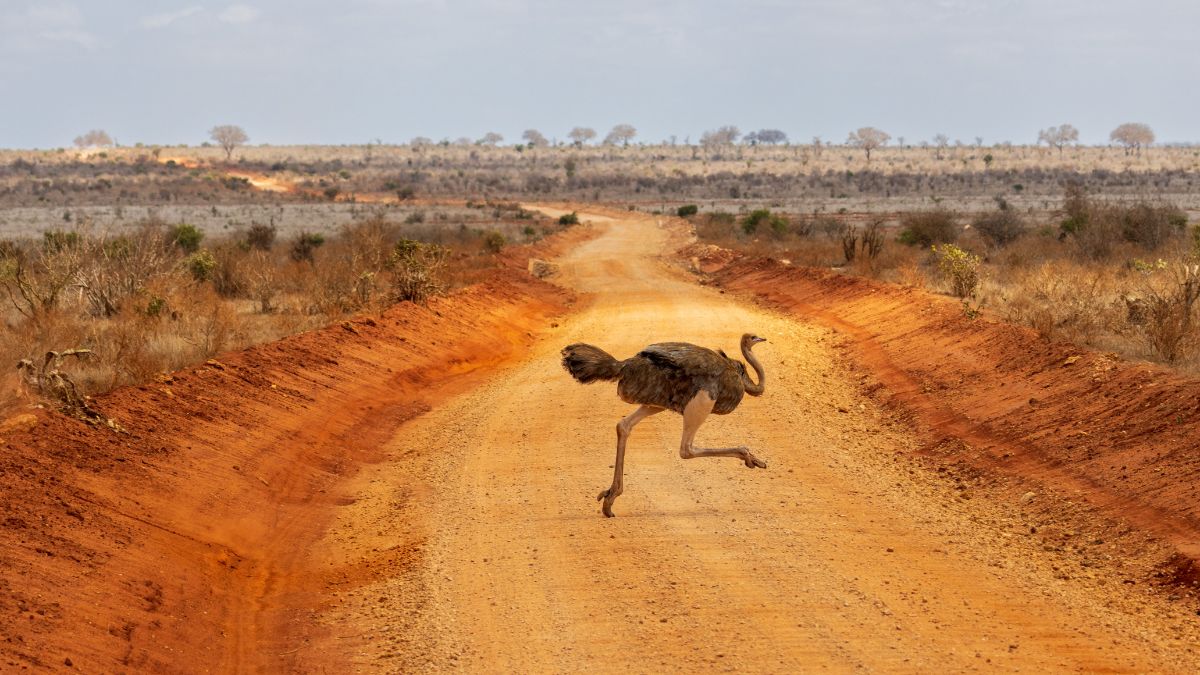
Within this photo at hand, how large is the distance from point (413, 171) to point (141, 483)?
10439 cm

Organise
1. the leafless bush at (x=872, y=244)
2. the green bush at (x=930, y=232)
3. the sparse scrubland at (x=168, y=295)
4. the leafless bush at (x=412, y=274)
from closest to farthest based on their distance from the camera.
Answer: the sparse scrubland at (x=168, y=295), the leafless bush at (x=412, y=274), the leafless bush at (x=872, y=244), the green bush at (x=930, y=232)

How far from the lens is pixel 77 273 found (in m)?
19.5

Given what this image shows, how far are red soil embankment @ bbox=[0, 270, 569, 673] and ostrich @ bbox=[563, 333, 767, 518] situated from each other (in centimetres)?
258

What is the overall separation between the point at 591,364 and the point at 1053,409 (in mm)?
5162

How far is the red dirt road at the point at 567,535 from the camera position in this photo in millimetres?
7039

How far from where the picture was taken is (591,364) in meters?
9.78

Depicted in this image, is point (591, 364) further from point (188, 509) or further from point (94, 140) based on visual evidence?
point (94, 140)

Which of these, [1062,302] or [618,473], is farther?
[1062,302]

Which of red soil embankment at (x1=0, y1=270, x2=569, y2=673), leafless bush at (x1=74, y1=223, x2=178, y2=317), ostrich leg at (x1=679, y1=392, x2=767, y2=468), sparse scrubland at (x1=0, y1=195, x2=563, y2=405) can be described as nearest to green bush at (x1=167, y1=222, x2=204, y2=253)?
sparse scrubland at (x1=0, y1=195, x2=563, y2=405)

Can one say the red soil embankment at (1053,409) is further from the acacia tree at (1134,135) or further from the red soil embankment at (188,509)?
the acacia tree at (1134,135)

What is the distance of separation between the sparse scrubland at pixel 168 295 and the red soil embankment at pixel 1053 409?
871 centimetres

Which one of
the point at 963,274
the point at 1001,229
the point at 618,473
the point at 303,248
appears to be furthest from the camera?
the point at 1001,229

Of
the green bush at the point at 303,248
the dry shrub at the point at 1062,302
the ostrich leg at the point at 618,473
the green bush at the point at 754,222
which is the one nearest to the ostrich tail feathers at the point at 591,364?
the ostrich leg at the point at 618,473

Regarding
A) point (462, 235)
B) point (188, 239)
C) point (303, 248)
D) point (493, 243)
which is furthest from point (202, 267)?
point (462, 235)
